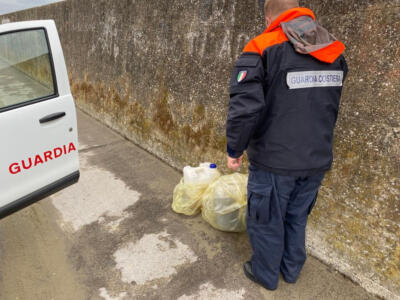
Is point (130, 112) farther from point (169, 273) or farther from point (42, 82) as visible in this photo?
point (169, 273)

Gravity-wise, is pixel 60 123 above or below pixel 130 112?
above

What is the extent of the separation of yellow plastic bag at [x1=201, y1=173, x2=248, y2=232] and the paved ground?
0.11 metres

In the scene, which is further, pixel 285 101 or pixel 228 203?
pixel 228 203

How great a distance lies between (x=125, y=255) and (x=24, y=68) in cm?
149

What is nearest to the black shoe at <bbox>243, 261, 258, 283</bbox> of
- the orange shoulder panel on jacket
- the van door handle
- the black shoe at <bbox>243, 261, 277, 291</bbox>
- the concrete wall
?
the black shoe at <bbox>243, 261, 277, 291</bbox>

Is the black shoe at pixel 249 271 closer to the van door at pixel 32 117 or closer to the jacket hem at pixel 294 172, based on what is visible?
the jacket hem at pixel 294 172

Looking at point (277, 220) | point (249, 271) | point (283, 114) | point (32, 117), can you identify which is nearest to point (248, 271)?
point (249, 271)

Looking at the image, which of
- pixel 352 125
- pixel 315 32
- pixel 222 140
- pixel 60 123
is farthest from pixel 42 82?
pixel 352 125

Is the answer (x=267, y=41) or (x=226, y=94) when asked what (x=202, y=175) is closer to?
(x=226, y=94)

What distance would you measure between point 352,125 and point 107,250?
6.18ft

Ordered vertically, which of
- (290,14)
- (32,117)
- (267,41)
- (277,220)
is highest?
(290,14)

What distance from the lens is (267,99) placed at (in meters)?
1.55

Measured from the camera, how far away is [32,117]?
6.25 ft

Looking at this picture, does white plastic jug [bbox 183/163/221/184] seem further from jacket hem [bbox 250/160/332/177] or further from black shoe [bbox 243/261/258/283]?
jacket hem [bbox 250/160/332/177]
